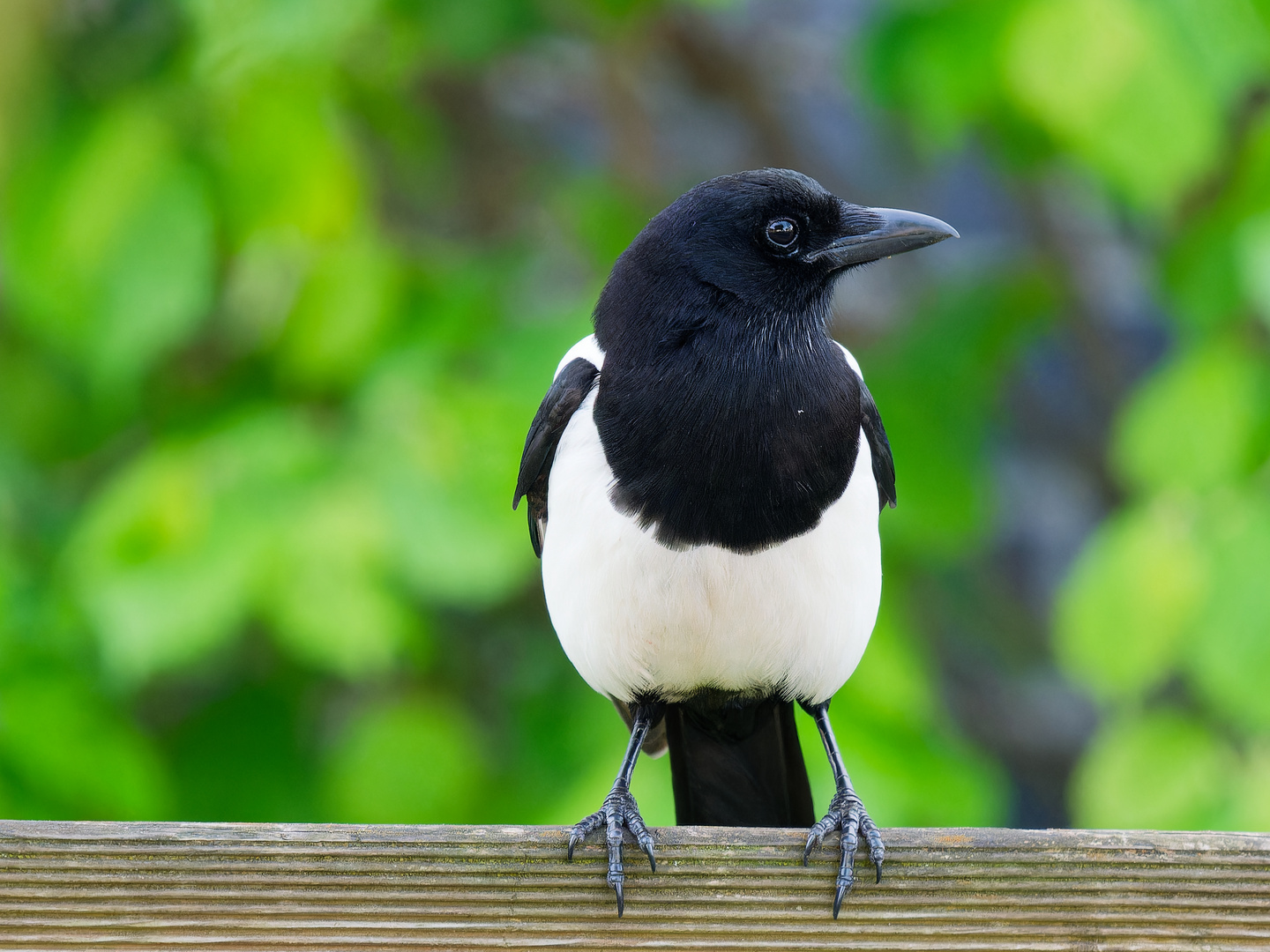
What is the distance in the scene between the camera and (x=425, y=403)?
225cm

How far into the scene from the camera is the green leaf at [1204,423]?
2.08 m

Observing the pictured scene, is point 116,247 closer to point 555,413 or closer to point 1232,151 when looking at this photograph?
point 555,413

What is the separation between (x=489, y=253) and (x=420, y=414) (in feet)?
2.38

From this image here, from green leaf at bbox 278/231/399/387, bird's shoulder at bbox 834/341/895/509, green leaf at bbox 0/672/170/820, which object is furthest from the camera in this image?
green leaf at bbox 278/231/399/387

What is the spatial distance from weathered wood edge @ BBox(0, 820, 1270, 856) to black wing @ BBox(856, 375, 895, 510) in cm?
60

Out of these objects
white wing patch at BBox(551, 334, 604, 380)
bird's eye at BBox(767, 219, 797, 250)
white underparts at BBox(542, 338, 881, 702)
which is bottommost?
white underparts at BBox(542, 338, 881, 702)

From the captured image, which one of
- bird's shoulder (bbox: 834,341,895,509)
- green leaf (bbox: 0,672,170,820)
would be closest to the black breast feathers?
bird's shoulder (bbox: 834,341,895,509)

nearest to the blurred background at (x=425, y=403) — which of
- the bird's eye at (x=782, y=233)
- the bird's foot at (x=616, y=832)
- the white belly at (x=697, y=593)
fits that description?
the white belly at (x=697, y=593)

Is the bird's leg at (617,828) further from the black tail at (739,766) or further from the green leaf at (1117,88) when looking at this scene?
the green leaf at (1117,88)

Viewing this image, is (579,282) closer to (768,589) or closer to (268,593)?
(268,593)

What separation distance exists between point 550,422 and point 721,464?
29 centimetres

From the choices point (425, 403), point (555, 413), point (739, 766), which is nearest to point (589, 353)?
Answer: point (555, 413)

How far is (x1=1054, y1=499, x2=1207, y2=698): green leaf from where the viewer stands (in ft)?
6.63

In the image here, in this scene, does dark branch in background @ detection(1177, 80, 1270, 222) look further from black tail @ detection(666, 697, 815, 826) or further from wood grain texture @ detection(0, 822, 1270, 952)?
wood grain texture @ detection(0, 822, 1270, 952)
